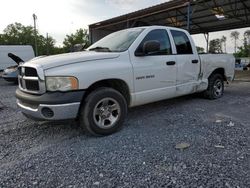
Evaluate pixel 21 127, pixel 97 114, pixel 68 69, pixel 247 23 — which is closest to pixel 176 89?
pixel 97 114

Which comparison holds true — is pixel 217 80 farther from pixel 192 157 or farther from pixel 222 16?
pixel 222 16

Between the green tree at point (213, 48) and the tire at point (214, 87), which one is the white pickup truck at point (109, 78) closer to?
the tire at point (214, 87)

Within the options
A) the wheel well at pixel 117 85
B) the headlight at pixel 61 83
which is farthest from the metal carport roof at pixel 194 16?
the headlight at pixel 61 83

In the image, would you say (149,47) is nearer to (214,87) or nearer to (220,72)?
(214,87)

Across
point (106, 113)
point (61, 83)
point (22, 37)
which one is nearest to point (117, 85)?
point (106, 113)

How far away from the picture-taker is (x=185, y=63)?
16.7 ft

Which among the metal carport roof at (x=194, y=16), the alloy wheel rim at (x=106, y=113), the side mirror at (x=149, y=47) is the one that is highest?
the metal carport roof at (x=194, y=16)

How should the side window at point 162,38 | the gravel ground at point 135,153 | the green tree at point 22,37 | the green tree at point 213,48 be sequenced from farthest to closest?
the green tree at point 22,37 < the green tree at point 213,48 < the side window at point 162,38 < the gravel ground at point 135,153

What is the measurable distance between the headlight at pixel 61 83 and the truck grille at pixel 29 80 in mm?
220

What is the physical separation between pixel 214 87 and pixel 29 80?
4948 mm

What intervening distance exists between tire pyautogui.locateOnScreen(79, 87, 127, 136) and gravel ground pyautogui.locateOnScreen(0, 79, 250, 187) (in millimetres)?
161

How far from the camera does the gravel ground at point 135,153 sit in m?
2.50

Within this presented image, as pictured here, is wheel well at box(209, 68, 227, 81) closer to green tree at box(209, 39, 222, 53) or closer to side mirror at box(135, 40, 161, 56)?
green tree at box(209, 39, 222, 53)

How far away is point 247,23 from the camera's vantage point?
1786cm
